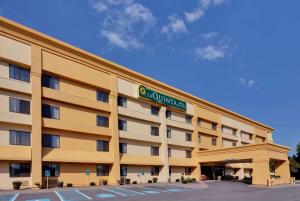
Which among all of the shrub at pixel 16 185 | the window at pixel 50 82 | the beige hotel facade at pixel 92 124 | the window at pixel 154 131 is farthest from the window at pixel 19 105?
the window at pixel 154 131

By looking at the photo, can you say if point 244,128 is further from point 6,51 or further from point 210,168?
point 6,51

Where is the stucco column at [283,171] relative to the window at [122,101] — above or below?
below

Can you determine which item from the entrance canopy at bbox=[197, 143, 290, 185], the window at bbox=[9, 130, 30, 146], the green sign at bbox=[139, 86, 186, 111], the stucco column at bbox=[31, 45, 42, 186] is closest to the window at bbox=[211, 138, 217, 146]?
the entrance canopy at bbox=[197, 143, 290, 185]

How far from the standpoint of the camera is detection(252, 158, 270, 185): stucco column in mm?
45562

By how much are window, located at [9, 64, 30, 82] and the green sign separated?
18.3 m

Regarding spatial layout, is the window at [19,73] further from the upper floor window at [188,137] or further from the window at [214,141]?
the window at [214,141]

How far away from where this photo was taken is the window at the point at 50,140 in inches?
1433

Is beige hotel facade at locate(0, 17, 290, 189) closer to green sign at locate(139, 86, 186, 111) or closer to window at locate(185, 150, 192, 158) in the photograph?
green sign at locate(139, 86, 186, 111)

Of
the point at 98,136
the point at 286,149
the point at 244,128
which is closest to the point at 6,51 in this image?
the point at 98,136

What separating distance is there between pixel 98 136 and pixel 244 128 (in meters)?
46.9

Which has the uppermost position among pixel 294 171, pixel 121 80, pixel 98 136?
pixel 121 80

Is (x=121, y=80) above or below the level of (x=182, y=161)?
above

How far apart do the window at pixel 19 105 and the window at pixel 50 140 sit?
3.76 m

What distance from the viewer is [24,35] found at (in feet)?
115
